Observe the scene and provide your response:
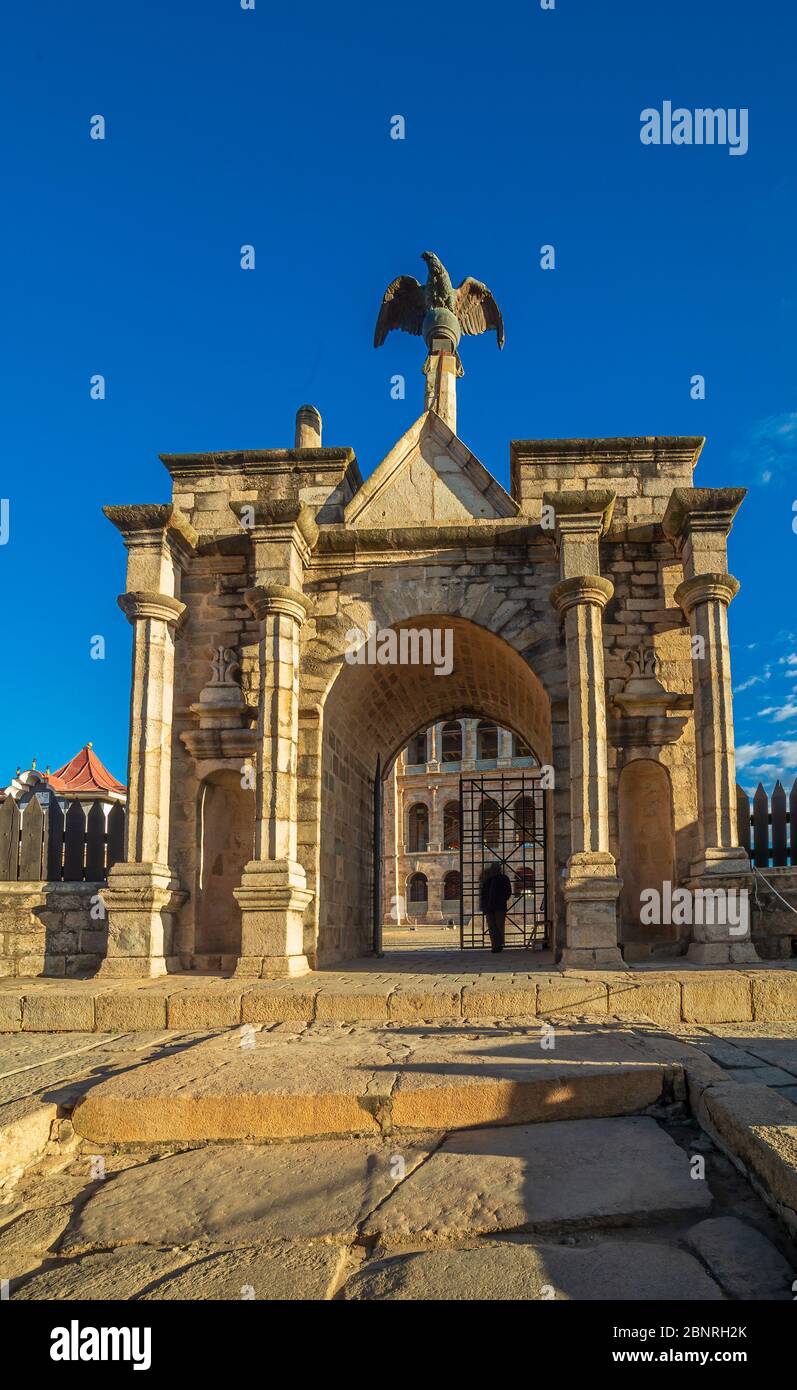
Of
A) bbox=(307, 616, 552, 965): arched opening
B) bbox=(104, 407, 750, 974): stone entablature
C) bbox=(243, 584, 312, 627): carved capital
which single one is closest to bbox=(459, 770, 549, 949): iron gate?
bbox=(307, 616, 552, 965): arched opening

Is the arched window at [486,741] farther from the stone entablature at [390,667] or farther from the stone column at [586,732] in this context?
the stone column at [586,732]

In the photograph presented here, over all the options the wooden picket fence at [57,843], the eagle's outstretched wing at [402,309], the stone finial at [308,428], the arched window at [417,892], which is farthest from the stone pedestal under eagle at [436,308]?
the arched window at [417,892]

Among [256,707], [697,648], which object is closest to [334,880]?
[256,707]

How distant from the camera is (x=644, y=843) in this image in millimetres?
10586

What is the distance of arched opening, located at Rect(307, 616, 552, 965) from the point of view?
34.4 feet

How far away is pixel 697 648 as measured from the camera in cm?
985

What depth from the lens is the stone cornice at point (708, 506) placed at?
9.98 meters

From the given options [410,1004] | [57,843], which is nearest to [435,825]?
[57,843]

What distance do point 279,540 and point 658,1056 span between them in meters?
6.71

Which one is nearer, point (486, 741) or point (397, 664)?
point (397, 664)

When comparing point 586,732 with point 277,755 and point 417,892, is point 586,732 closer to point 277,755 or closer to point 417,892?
point 277,755

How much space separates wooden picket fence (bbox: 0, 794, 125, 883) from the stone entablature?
0.82 meters

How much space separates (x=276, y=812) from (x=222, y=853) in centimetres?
169

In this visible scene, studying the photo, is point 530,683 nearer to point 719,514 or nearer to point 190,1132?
point 719,514
